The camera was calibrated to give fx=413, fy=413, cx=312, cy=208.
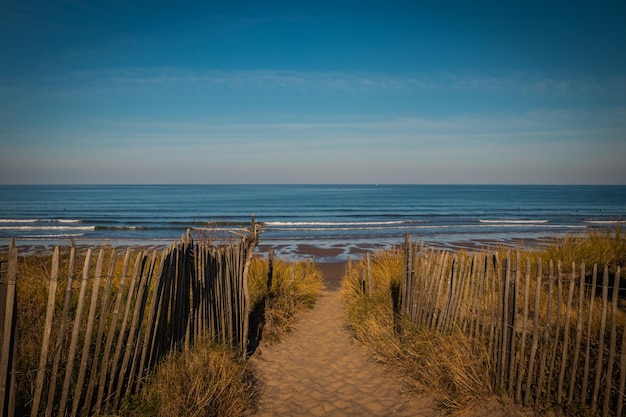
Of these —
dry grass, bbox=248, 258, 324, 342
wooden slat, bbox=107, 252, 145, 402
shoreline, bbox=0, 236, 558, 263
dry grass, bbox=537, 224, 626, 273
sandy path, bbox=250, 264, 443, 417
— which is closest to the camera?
wooden slat, bbox=107, 252, 145, 402

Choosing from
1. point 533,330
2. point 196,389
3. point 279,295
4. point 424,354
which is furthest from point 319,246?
point 196,389

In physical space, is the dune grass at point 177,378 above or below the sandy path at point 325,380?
above

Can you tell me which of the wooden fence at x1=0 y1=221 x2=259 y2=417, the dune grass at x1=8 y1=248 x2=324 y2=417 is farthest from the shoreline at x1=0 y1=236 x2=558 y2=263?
the dune grass at x1=8 y1=248 x2=324 y2=417

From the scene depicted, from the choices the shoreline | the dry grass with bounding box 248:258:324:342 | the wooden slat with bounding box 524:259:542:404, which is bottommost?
the shoreline

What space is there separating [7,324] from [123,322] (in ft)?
3.38

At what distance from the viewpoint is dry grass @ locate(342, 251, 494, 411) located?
486cm

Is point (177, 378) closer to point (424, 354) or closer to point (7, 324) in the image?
point (7, 324)

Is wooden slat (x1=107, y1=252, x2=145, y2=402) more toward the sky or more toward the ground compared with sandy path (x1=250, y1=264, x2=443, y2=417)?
more toward the sky

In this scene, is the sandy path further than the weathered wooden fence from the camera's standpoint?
Yes

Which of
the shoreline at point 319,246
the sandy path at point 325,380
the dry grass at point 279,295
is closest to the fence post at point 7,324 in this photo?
the sandy path at point 325,380

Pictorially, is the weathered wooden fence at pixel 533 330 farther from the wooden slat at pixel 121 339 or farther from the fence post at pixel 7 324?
the fence post at pixel 7 324

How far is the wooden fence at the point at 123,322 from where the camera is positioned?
3338 mm

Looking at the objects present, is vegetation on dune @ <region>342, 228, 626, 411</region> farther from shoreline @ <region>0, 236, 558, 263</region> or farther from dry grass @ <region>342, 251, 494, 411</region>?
shoreline @ <region>0, 236, 558, 263</region>

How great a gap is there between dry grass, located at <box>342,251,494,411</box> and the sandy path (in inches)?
8.1
